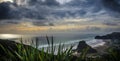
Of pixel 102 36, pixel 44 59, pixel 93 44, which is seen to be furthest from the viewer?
pixel 93 44

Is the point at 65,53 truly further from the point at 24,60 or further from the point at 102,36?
the point at 102,36

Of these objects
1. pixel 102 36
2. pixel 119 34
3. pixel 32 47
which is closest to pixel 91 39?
pixel 102 36

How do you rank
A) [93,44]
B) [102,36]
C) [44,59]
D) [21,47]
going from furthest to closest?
[93,44]
[102,36]
[21,47]
[44,59]

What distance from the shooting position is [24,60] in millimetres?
3168

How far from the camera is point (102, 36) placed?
1245cm

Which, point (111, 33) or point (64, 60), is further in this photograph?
point (111, 33)

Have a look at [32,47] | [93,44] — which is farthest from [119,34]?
[32,47]

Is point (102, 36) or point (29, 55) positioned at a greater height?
point (29, 55)

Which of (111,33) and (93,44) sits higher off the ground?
(111,33)

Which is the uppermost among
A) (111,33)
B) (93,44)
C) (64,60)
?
(64,60)

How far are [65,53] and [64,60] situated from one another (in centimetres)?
8

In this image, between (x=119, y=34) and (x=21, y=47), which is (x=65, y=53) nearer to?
(x=21, y=47)

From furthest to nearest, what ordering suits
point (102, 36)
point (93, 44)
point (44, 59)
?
1. point (93, 44)
2. point (102, 36)
3. point (44, 59)

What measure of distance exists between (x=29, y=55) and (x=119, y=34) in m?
11.6
